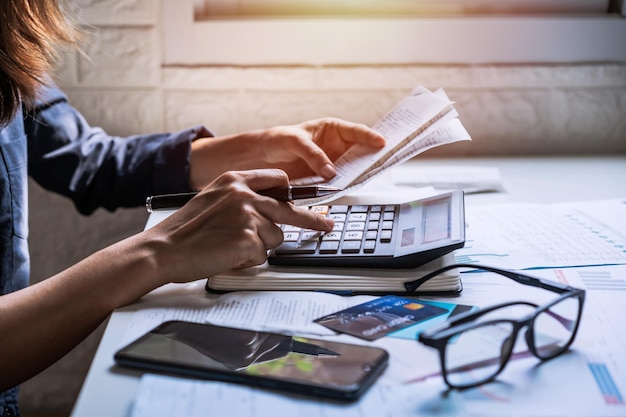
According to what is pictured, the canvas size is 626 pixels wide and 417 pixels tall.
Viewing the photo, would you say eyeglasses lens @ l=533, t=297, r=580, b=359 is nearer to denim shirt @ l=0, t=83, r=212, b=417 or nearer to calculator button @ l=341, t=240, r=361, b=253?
calculator button @ l=341, t=240, r=361, b=253

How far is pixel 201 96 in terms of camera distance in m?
1.52

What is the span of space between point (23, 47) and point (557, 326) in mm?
727

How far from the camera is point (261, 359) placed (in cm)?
61

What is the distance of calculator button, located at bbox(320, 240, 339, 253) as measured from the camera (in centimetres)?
82

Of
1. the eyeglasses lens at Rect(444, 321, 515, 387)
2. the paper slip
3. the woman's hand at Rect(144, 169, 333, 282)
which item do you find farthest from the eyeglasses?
the paper slip

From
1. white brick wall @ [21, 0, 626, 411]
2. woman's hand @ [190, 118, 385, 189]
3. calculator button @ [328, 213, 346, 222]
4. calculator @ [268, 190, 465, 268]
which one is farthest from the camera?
white brick wall @ [21, 0, 626, 411]

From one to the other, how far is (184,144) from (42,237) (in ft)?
1.64

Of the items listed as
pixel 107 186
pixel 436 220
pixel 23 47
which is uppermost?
pixel 23 47

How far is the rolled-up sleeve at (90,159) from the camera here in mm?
1248

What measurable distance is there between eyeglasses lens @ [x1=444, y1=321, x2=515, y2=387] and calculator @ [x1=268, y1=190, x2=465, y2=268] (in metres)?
0.16

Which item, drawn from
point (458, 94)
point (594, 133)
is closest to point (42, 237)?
point (458, 94)

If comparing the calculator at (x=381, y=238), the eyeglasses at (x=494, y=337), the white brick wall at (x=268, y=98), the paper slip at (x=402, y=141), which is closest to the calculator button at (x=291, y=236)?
the calculator at (x=381, y=238)

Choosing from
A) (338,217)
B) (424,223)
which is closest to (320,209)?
(338,217)

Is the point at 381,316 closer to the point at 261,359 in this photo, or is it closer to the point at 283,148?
the point at 261,359
